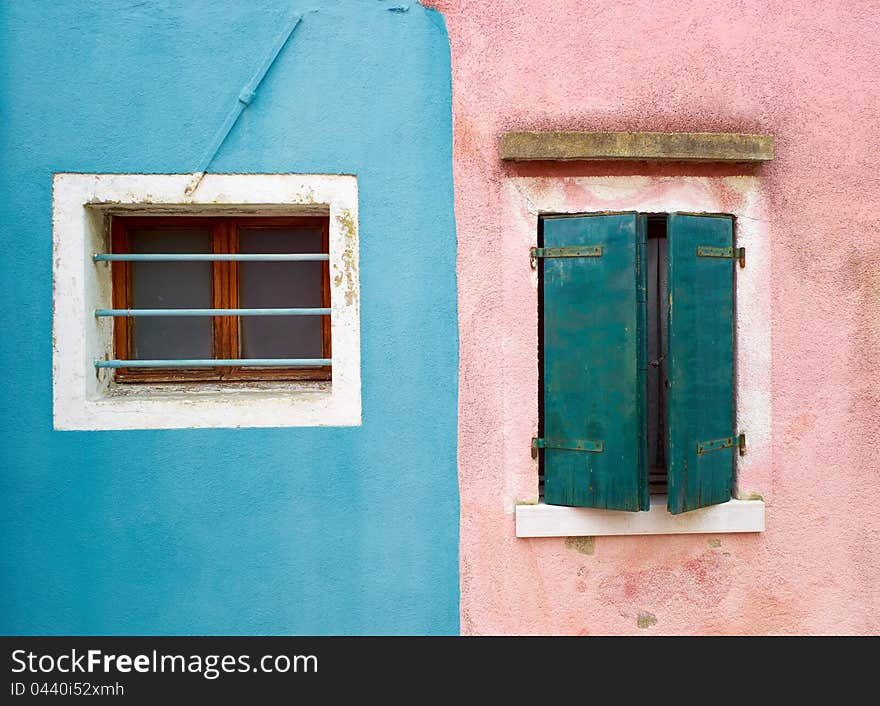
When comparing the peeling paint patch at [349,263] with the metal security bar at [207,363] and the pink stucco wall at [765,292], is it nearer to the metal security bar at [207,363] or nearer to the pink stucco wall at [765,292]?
the metal security bar at [207,363]

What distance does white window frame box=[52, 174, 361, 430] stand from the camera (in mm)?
2639

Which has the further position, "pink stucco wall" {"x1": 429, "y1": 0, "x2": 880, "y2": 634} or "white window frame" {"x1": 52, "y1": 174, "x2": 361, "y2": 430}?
"pink stucco wall" {"x1": 429, "y1": 0, "x2": 880, "y2": 634}

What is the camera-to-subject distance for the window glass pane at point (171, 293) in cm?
295

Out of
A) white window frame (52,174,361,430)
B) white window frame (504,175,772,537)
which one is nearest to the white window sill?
white window frame (504,175,772,537)

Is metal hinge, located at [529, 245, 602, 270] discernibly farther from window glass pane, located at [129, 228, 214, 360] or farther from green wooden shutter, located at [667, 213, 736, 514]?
window glass pane, located at [129, 228, 214, 360]

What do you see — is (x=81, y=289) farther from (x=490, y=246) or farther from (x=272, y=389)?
(x=490, y=246)

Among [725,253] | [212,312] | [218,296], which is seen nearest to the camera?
[212,312]

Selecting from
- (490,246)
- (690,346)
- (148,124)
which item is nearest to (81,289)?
(148,124)

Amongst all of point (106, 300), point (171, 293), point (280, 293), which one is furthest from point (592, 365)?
point (106, 300)

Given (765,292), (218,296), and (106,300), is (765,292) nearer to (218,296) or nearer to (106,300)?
(218,296)

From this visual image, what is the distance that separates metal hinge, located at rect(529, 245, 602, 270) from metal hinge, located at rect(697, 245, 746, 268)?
0.44m

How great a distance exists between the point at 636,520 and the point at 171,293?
7.66ft

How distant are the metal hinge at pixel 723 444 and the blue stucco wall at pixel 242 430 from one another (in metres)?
1.07

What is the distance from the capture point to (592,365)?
107 inches
